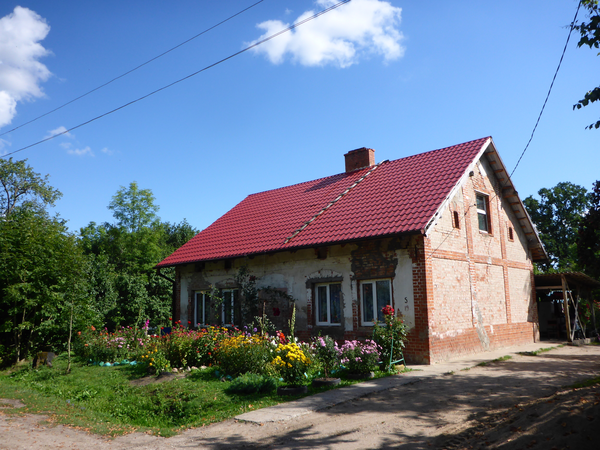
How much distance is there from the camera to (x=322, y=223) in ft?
50.8

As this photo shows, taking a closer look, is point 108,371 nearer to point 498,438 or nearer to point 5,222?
point 5,222

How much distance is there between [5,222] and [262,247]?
27.8 feet

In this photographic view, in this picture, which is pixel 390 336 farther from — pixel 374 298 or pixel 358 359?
pixel 374 298

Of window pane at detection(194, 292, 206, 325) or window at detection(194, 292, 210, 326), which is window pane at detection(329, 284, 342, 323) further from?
window pane at detection(194, 292, 206, 325)

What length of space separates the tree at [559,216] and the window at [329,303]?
1532 inches

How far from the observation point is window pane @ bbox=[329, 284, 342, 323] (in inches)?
553

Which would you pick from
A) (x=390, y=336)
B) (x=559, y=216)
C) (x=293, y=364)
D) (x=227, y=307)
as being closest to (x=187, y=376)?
(x=293, y=364)

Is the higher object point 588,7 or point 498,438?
point 588,7

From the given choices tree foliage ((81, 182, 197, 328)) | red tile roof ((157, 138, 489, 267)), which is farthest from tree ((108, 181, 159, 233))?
red tile roof ((157, 138, 489, 267))

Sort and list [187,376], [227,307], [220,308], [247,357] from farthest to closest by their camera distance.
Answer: [220,308] < [227,307] < [187,376] < [247,357]

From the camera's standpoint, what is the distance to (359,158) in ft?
64.7

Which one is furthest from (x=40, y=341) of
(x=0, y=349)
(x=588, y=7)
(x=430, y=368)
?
(x=588, y=7)

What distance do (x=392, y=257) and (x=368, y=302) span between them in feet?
5.21

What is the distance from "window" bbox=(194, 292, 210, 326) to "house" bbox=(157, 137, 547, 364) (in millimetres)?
57
